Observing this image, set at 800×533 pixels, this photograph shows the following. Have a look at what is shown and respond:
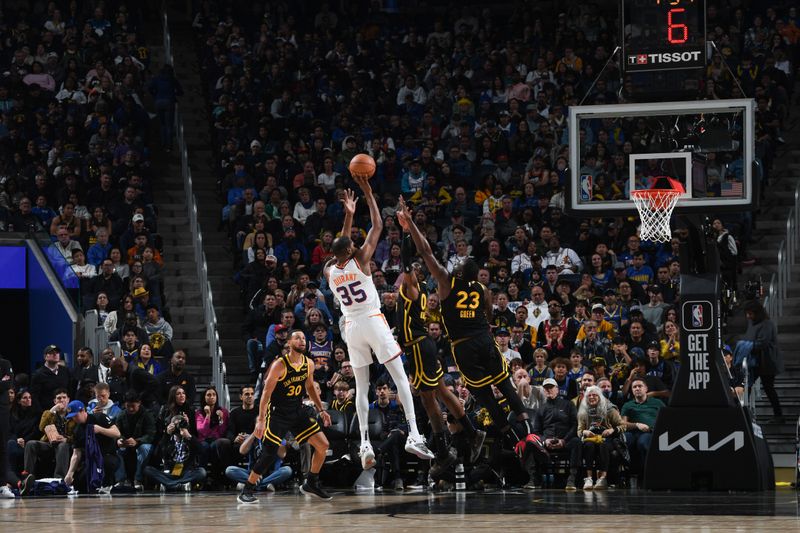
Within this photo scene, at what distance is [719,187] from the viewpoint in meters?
14.8

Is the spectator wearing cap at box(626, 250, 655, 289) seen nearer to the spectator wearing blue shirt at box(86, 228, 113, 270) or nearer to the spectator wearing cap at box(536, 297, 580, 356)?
the spectator wearing cap at box(536, 297, 580, 356)

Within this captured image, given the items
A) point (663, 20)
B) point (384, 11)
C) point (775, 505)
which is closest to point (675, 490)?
point (775, 505)

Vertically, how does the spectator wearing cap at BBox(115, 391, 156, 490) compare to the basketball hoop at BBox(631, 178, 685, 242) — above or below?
below

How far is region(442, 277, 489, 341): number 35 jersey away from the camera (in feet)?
45.8

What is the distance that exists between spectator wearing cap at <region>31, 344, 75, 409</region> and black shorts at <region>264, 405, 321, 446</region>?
5.19 meters

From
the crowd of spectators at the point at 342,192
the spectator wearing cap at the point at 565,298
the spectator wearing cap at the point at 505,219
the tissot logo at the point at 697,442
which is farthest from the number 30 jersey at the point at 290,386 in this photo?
the spectator wearing cap at the point at 505,219

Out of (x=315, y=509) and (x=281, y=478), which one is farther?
(x=281, y=478)

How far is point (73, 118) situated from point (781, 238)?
1266 cm

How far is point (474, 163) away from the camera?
24312 millimetres

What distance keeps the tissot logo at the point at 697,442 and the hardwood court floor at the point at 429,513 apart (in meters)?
0.58

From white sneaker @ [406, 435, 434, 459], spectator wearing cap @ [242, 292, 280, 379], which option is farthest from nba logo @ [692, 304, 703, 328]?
spectator wearing cap @ [242, 292, 280, 379]

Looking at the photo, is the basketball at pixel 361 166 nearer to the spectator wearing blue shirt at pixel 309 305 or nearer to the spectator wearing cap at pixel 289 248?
the spectator wearing blue shirt at pixel 309 305

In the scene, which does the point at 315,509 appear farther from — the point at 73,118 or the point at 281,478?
the point at 73,118

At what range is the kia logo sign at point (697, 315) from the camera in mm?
14930
